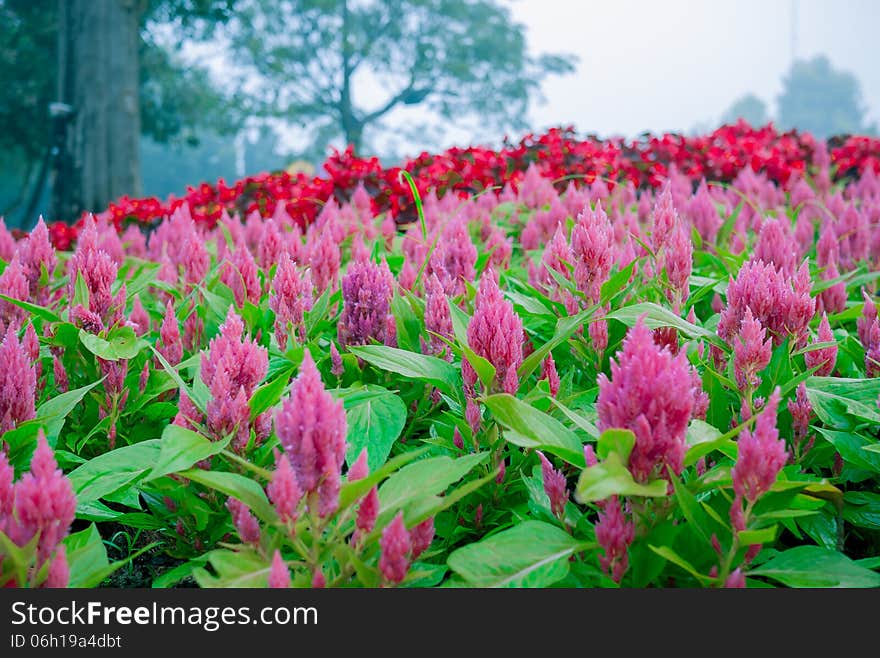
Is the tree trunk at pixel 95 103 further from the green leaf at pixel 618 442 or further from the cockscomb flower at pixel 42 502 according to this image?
the green leaf at pixel 618 442

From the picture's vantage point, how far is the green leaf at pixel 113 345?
2004 millimetres

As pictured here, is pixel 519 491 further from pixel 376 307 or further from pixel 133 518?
pixel 133 518

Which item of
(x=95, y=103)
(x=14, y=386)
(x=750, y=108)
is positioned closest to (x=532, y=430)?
(x=14, y=386)

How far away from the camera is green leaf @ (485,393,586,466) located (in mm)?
1434

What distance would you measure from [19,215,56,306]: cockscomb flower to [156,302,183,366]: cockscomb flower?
0.62m

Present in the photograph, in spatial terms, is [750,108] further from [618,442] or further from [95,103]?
[618,442]

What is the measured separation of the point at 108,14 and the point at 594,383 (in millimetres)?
13162

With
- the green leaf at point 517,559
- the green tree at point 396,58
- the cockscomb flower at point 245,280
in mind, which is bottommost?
the green leaf at point 517,559

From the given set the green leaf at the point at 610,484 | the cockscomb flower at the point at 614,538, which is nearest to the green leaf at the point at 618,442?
the green leaf at the point at 610,484

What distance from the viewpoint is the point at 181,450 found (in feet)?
4.87

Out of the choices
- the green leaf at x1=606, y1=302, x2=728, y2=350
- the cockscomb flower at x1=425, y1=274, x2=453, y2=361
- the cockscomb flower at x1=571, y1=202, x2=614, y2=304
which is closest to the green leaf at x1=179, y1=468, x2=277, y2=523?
the cockscomb flower at x1=425, y1=274, x2=453, y2=361

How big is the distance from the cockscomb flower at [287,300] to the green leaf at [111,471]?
54 centimetres

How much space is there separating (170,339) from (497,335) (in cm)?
112

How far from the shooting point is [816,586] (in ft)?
4.76
